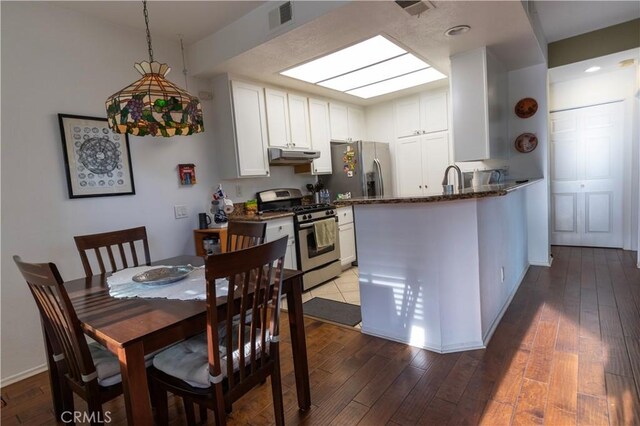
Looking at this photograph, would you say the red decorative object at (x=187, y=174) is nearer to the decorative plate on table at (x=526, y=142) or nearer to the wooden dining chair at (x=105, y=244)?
the wooden dining chair at (x=105, y=244)

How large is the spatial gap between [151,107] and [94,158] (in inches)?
58.6

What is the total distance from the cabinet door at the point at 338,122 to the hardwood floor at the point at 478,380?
113 inches

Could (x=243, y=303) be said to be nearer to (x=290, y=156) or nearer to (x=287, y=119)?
(x=290, y=156)

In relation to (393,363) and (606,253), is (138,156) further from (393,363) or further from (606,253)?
(606,253)

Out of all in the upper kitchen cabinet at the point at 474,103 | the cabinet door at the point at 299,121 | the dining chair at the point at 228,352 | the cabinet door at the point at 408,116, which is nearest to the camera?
the dining chair at the point at 228,352

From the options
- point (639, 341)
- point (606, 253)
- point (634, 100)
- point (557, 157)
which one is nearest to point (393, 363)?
point (639, 341)

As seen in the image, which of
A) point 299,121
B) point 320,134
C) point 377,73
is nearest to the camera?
A: point 377,73

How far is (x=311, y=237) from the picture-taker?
3.80 meters

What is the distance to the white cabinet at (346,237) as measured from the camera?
4.33m

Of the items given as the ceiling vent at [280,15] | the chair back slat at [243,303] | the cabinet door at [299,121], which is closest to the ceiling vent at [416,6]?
the ceiling vent at [280,15]

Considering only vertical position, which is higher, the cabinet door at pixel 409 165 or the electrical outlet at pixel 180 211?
the cabinet door at pixel 409 165

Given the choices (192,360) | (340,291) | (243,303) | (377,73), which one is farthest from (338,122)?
(192,360)

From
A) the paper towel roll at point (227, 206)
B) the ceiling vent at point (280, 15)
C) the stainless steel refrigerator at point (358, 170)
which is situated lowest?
the paper towel roll at point (227, 206)

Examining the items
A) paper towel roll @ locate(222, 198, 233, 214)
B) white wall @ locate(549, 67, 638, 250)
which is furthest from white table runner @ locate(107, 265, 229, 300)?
white wall @ locate(549, 67, 638, 250)
